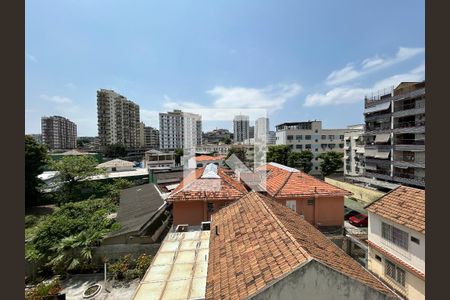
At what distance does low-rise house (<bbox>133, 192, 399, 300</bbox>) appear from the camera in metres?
4.17

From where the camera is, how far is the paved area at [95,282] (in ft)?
27.7

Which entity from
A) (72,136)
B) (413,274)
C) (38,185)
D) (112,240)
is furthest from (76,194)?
(72,136)

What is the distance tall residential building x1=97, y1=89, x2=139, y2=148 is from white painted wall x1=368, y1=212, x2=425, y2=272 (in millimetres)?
89347

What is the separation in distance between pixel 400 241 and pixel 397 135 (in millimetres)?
23789

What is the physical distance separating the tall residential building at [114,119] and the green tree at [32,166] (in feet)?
209

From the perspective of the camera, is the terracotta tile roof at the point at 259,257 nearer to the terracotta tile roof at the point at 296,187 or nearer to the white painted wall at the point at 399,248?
the white painted wall at the point at 399,248

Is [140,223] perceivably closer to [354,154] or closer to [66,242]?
[66,242]

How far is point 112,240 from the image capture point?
34.4 ft

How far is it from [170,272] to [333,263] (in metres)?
4.94

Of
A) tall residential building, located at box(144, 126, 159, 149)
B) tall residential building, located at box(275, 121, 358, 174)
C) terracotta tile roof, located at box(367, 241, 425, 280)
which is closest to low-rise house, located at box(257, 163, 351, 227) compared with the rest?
terracotta tile roof, located at box(367, 241, 425, 280)

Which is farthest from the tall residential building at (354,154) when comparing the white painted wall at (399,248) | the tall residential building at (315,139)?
the white painted wall at (399,248)

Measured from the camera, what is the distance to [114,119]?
3280 inches

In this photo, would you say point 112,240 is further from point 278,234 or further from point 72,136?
point 72,136

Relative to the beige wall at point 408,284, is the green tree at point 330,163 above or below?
above
